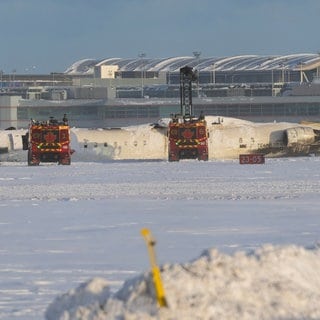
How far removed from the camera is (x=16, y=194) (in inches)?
1166

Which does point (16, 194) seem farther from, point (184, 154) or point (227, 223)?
point (184, 154)

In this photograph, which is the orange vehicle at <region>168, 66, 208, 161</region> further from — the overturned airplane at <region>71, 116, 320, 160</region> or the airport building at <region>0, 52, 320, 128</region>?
the airport building at <region>0, 52, 320, 128</region>

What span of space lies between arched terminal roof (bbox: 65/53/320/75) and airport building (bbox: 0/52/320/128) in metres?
A: 0.15

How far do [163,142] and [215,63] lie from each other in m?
102

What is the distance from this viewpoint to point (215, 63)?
163 metres

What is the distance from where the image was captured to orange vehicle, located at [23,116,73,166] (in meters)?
54.2

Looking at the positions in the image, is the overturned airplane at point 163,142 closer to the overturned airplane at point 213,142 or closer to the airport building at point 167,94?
the overturned airplane at point 213,142

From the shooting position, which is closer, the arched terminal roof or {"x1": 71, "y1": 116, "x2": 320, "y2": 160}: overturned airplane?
{"x1": 71, "y1": 116, "x2": 320, "y2": 160}: overturned airplane

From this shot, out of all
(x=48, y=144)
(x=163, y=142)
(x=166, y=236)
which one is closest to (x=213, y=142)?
(x=163, y=142)

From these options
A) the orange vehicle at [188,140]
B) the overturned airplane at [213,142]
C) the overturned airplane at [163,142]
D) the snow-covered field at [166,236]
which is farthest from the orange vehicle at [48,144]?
the snow-covered field at [166,236]

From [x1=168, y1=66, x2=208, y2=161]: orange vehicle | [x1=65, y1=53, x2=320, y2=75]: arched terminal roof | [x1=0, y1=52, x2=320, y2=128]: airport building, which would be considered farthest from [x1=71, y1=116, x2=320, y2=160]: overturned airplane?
[x1=65, y1=53, x2=320, y2=75]: arched terminal roof

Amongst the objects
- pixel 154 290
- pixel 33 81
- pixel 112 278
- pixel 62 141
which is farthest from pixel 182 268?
pixel 33 81

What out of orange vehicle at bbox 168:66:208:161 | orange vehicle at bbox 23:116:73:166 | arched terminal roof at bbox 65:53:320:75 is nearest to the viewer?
orange vehicle at bbox 23:116:73:166

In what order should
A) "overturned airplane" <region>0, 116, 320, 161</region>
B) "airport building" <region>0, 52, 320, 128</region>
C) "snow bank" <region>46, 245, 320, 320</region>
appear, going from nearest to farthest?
"snow bank" <region>46, 245, 320, 320</region>, "overturned airplane" <region>0, 116, 320, 161</region>, "airport building" <region>0, 52, 320, 128</region>
